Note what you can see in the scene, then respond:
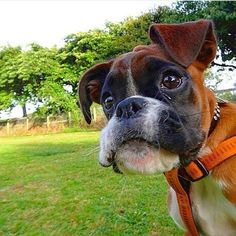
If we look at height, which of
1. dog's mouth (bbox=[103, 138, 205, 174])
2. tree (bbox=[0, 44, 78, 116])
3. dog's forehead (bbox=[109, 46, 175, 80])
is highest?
dog's forehead (bbox=[109, 46, 175, 80])

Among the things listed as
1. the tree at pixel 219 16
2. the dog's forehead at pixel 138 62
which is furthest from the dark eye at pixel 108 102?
the tree at pixel 219 16

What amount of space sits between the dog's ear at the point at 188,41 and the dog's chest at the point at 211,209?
27.7 inches

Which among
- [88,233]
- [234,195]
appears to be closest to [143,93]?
[234,195]

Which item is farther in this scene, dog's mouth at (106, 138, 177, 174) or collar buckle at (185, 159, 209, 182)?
collar buckle at (185, 159, 209, 182)

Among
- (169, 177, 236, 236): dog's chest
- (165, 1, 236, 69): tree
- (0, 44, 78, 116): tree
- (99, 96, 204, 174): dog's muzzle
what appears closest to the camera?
(99, 96, 204, 174): dog's muzzle

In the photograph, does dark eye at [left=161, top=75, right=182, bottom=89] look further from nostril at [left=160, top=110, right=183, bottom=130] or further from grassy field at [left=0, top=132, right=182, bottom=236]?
grassy field at [left=0, top=132, right=182, bottom=236]

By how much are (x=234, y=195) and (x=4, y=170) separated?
303 inches

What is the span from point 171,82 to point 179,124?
248mm

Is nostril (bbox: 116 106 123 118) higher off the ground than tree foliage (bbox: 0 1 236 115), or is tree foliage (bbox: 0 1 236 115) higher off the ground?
nostril (bbox: 116 106 123 118)

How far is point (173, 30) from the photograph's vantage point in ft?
8.03

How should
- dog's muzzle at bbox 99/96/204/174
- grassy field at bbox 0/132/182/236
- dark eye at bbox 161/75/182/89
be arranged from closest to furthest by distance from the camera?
dog's muzzle at bbox 99/96/204/174
dark eye at bbox 161/75/182/89
grassy field at bbox 0/132/182/236

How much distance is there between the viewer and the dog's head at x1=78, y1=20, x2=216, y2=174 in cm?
210

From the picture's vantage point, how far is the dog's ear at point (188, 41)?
235 centimetres

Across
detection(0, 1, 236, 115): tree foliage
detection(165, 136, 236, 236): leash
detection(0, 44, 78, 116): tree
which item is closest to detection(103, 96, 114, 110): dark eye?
detection(165, 136, 236, 236): leash
